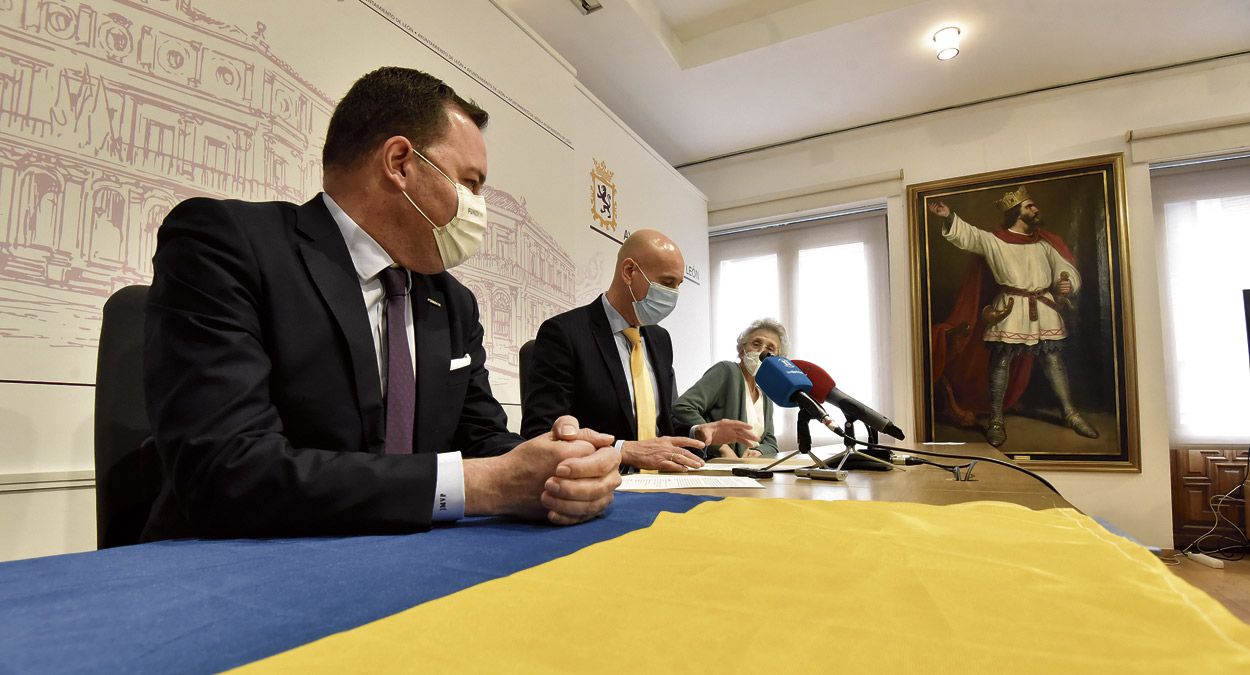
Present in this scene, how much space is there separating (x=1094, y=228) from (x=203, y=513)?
5478 millimetres

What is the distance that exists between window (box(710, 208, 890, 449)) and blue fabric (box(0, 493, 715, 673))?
4958 millimetres

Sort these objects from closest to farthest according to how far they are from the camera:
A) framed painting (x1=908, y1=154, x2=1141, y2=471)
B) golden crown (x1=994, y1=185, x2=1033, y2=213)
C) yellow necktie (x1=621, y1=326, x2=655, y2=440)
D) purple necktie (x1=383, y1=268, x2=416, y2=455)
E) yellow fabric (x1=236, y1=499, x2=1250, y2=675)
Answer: yellow fabric (x1=236, y1=499, x2=1250, y2=675)
purple necktie (x1=383, y1=268, x2=416, y2=455)
yellow necktie (x1=621, y1=326, x2=655, y2=440)
framed painting (x1=908, y1=154, x2=1141, y2=471)
golden crown (x1=994, y1=185, x2=1033, y2=213)

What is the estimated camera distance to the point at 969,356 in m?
4.73

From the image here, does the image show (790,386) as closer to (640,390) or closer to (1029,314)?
(640,390)

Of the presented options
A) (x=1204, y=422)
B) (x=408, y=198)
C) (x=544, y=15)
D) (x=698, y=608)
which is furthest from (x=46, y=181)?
(x=1204, y=422)

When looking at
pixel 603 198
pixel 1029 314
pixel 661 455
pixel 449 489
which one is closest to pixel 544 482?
pixel 449 489

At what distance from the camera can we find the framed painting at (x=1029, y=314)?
173 inches

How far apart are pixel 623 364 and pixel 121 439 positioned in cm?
166

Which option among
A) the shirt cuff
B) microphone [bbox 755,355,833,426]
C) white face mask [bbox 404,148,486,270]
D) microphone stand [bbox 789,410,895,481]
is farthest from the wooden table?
white face mask [bbox 404,148,486,270]

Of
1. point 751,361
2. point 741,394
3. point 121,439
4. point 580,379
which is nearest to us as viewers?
point 121,439

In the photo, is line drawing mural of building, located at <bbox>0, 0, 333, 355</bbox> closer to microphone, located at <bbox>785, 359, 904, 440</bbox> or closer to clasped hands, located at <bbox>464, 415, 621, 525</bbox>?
clasped hands, located at <bbox>464, 415, 621, 525</bbox>

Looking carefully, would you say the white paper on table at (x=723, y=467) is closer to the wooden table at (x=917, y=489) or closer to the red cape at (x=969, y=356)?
the wooden table at (x=917, y=489)

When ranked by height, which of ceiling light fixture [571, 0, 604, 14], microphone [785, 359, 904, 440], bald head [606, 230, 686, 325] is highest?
ceiling light fixture [571, 0, 604, 14]

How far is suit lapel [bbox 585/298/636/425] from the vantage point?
2281 mm
